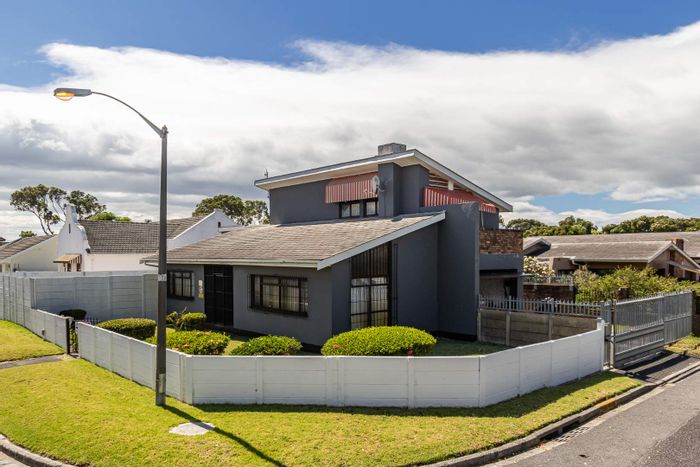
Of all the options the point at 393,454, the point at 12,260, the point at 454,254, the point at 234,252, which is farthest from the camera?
the point at 12,260

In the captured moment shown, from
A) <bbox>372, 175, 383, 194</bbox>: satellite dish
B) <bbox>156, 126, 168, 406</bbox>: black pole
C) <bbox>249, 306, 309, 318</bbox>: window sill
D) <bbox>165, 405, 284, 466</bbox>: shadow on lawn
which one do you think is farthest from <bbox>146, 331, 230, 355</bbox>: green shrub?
<bbox>372, 175, 383, 194</bbox>: satellite dish

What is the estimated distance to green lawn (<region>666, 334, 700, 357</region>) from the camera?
17141 mm

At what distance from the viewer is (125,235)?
1587 inches

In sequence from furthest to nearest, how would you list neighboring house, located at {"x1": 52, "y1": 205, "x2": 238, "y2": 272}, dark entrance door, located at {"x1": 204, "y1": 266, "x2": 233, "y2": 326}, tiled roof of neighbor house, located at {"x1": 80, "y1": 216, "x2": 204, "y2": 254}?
1. tiled roof of neighbor house, located at {"x1": 80, "y1": 216, "x2": 204, "y2": 254}
2. neighboring house, located at {"x1": 52, "y1": 205, "x2": 238, "y2": 272}
3. dark entrance door, located at {"x1": 204, "y1": 266, "x2": 233, "y2": 326}

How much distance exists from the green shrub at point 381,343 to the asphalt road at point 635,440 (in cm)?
380

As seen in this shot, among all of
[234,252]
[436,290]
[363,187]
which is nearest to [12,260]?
[234,252]

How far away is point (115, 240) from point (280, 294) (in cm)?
2647

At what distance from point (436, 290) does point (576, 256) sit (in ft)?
77.2

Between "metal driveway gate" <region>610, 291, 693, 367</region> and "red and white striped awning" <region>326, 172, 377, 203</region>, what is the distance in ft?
32.7

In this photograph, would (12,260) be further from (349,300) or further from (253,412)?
(253,412)

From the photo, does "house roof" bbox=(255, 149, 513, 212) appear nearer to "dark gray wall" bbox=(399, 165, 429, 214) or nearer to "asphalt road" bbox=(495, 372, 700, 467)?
"dark gray wall" bbox=(399, 165, 429, 214)

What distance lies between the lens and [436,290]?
62.6 feet

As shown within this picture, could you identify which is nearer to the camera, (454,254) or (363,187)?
(454,254)

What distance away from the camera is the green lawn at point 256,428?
8.23 metres
